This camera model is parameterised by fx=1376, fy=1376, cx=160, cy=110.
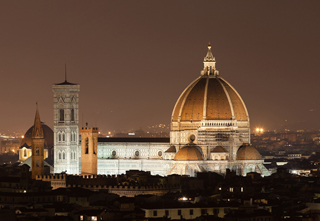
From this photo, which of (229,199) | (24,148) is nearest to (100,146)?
(24,148)

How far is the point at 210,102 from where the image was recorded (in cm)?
12788

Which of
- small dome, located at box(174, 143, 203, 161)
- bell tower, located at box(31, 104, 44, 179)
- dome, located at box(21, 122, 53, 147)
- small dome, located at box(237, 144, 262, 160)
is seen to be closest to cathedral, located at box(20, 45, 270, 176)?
small dome, located at box(237, 144, 262, 160)

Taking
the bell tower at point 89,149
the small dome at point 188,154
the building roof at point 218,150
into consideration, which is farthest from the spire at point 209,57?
the bell tower at point 89,149

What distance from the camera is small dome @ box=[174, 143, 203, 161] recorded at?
12238 cm

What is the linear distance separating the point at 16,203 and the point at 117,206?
8744mm

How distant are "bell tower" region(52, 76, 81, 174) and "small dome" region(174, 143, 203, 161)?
11340 millimetres

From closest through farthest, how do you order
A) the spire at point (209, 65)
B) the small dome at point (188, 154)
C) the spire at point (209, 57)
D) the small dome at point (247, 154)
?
1. the small dome at point (188, 154)
2. the small dome at point (247, 154)
3. the spire at point (209, 65)
4. the spire at point (209, 57)

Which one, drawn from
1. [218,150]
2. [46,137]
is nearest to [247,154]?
[218,150]

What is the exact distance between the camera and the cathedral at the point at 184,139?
411ft

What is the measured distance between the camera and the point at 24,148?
16450 cm

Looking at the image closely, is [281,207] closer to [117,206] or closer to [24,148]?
[117,206]

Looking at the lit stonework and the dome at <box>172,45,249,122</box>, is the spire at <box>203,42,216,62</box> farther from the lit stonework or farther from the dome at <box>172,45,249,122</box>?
the dome at <box>172,45,249,122</box>

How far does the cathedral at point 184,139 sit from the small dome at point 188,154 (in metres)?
0.21

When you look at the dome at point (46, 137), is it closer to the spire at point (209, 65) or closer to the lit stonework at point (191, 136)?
the lit stonework at point (191, 136)
